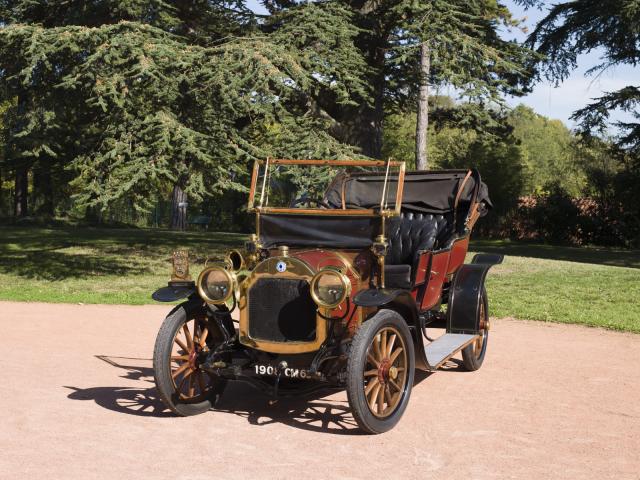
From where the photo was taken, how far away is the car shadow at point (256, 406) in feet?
19.6

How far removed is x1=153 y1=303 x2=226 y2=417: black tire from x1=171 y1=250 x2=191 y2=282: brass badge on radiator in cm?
42

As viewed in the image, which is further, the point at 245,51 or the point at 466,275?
the point at 245,51

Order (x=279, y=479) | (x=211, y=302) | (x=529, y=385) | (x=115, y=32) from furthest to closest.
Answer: (x=115, y=32) < (x=529, y=385) < (x=211, y=302) < (x=279, y=479)

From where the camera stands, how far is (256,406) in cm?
653

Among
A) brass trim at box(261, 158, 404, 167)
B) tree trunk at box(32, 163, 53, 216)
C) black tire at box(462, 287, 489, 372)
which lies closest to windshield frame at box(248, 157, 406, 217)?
brass trim at box(261, 158, 404, 167)

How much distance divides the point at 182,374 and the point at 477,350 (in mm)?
3307

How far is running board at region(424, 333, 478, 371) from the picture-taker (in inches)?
257

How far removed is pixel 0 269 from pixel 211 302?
44.1ft

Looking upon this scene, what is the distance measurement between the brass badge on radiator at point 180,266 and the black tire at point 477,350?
276cm

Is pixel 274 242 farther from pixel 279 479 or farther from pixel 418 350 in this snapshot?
pixel 279 479

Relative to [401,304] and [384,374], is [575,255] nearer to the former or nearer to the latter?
[401,304]

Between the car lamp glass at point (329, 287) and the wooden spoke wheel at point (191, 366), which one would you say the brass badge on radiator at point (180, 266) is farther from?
the car lamp glass at point (329, 287)

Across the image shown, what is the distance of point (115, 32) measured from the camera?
15.7 metres

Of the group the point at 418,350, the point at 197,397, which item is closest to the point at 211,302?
the point at 197,397
